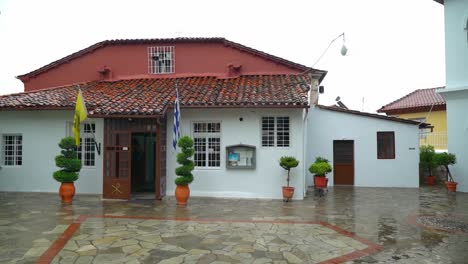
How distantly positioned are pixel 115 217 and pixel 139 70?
8618 millimetres

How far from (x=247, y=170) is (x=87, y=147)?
6106 millimetres

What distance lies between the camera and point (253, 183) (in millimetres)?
12062

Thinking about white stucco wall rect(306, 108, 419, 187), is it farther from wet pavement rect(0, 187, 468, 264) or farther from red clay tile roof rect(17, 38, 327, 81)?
wet pavement rect(0, 187, 468, 264)

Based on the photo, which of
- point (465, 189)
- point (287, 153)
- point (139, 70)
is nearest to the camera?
point (287, 153)

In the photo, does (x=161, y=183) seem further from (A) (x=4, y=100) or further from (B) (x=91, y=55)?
(B) (x=91, y=55)

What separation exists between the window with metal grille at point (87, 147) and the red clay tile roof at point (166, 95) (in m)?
1.08

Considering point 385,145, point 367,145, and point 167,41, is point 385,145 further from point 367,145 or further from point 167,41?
point 167,41

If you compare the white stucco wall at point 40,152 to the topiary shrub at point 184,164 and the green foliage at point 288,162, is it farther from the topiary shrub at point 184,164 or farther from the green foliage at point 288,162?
the green foliage at point 288,162

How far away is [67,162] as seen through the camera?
10938 millimetres

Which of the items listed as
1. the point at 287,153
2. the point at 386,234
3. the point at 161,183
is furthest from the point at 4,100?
the point at 386,234

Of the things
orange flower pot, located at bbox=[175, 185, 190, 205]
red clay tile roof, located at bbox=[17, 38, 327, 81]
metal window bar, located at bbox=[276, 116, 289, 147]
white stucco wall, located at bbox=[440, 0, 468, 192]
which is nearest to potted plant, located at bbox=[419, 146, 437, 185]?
white stucco wall, located at bbox=[440, 0, 468, 192]

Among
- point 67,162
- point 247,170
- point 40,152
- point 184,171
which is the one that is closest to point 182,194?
point 184,171

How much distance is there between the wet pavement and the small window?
13.1ft

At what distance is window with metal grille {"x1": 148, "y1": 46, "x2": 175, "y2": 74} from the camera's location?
15789 millimetres
